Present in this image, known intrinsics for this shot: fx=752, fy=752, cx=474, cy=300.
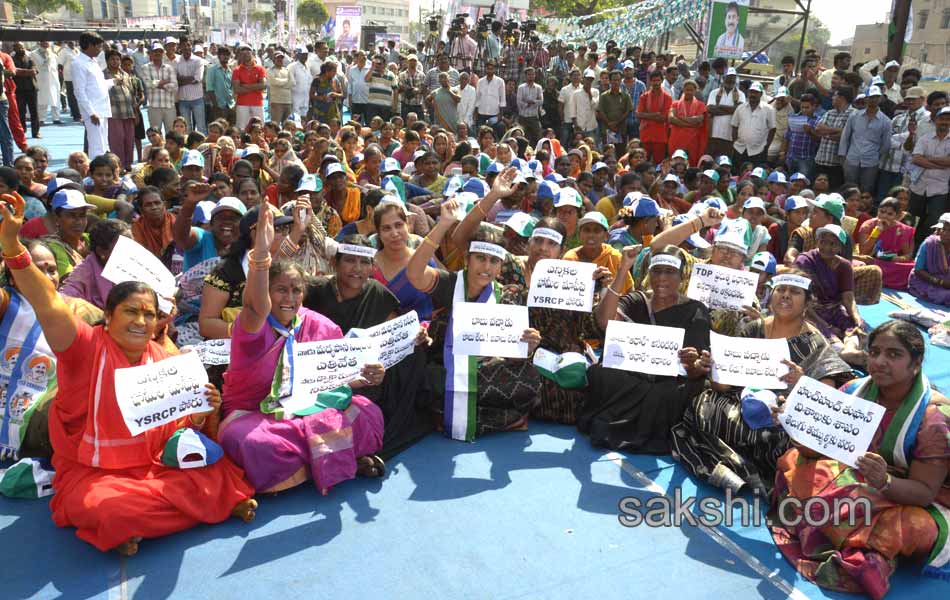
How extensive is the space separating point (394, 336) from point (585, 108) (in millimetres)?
A: 9722

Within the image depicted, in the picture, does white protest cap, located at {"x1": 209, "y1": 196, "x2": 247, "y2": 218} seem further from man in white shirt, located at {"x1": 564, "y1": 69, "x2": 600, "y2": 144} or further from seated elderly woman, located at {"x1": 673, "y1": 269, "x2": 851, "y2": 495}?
man in white shirt, located at {"x1": 564, "y1": 69, "x2": 600, "y2": 144}

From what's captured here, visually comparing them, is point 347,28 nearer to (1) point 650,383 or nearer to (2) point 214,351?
(2) point 214,351

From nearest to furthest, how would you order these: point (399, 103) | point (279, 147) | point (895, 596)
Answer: point (895, 596), point (279, 147), point (399, 103)

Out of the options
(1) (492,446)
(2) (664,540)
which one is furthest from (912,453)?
(1) (492,446)

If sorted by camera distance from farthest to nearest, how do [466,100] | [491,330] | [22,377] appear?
[466,100], [491,330], [22,377]

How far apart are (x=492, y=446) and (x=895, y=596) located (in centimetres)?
208

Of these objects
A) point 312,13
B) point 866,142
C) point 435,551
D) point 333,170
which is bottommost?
point 435,551

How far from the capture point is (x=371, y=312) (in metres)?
4.28

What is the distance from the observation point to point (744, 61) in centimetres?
1552

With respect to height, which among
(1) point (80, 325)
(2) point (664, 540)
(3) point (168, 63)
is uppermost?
(3) point (168, 63)

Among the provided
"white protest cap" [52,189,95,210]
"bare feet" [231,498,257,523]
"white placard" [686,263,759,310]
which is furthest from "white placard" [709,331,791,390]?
"white protest cap" [52,189,95,210]

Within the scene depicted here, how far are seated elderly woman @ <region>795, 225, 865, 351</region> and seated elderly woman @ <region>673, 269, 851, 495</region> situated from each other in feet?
6.22

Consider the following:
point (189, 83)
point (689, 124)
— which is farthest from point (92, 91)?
point (689, 124)

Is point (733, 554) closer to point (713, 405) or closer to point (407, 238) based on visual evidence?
point (713, 405)
